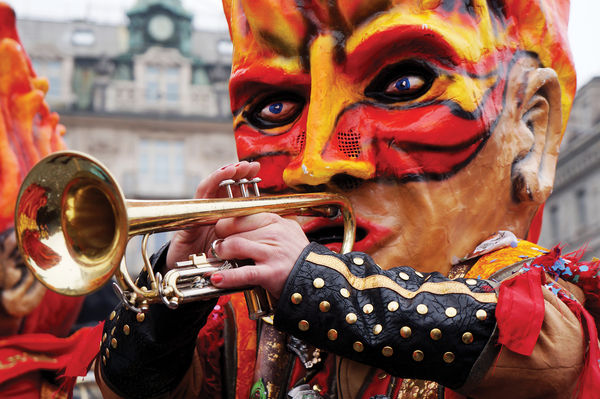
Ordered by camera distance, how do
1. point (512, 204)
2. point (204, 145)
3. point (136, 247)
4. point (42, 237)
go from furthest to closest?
point (204, 145) < point (136, 247) < point (512, 204) < point (42, 237)

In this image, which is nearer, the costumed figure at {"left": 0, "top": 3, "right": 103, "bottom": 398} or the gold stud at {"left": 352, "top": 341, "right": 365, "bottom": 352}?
the gold stud at {"left": 352, "top": 341, "right": 365, "bottom": 352}

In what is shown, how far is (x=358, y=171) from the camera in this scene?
2.79 m

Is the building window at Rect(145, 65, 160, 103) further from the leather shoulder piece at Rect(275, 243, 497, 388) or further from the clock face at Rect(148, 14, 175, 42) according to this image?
the leather shoulder piece at Rect(275, 243, 497, 388)

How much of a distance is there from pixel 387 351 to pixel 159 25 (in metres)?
22.9

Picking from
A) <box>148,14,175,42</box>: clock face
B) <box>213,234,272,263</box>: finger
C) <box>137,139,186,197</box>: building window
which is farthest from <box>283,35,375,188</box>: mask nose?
<box>148,14,175,42</box>: clock face

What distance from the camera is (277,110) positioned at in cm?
316

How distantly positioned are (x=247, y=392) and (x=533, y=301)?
1184 mm

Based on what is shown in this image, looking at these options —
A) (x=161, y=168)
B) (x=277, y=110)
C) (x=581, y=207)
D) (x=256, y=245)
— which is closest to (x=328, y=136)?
(x=277, y=110)

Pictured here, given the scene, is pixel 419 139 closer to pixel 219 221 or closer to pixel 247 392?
pixel 219 221

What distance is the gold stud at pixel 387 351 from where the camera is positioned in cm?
227

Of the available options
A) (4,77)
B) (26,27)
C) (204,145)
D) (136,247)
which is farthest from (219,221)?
(26,27)

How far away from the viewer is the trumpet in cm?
230

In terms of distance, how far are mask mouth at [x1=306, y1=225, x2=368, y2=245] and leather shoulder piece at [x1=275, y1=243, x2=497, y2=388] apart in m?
0.60

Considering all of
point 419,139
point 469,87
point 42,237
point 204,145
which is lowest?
point 204,145
